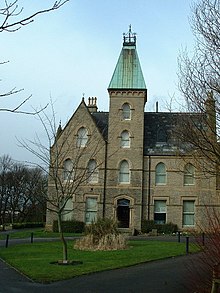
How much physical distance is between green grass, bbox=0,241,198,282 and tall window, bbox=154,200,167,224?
54.1 ft

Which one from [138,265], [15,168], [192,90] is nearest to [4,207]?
[15,168]

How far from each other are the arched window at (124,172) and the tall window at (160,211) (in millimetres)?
3314

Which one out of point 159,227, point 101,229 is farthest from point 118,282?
point 159,227

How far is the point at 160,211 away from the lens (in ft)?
140

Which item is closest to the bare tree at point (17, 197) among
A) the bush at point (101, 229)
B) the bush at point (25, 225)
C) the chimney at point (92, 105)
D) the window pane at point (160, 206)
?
the bush at point (25, 225)

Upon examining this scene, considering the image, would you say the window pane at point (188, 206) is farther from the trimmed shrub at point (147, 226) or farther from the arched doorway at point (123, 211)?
the arched doorway at point (123, 211)

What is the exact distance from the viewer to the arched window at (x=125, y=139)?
4417 centimetres

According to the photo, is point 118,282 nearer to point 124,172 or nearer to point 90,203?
point 90,203

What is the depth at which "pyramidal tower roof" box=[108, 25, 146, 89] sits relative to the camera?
44.8m

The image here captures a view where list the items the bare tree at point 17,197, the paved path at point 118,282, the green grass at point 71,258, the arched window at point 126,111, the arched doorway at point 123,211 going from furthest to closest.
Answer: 1. the bare tree at point 17,197
2. the arched window at point 126,111
3. the arched doorway at point 123,211
4. the green grass at point 71,258
5. the paved path at point 118,282

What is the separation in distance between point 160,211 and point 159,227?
2.01 m

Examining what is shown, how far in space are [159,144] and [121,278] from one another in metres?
29.2

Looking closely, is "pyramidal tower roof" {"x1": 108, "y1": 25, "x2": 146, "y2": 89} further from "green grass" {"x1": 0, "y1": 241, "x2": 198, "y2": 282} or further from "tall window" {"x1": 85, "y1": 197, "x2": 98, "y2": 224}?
"green grass" {"x1": 0, "y1": 241, "x2": 198, "y2": 282}

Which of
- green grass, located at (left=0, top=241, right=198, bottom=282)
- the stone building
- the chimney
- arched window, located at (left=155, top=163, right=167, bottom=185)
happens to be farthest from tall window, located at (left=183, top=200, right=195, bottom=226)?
green grass, located at (left=0, top=241, right=198, bottom=282)
